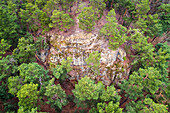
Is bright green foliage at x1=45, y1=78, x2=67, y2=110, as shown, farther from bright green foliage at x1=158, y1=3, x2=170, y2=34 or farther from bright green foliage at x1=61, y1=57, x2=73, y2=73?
bright green foliage at x1=158, y1=3, x2=170, y2=34

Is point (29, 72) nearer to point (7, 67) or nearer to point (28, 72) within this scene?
point (28, 72)

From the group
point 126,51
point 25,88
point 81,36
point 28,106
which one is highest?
point 81,36

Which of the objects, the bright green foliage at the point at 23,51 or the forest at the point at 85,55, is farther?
the bright green foliage at the point at 23,51

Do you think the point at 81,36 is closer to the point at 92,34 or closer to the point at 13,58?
the point at 92,34

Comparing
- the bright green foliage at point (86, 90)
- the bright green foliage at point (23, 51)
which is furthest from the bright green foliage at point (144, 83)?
the bright green foliage at point (23, 51)

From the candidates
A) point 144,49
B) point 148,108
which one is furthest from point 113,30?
point 148,108

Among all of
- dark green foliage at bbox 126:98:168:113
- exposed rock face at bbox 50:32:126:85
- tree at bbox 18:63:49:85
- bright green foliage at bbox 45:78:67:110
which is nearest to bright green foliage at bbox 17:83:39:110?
tree at bbox 18:63:49:85

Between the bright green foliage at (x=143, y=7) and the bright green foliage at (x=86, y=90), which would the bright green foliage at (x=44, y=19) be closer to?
the bright green foliage at (x=86, y=90)

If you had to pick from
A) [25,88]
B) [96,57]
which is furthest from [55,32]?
[25,88]
